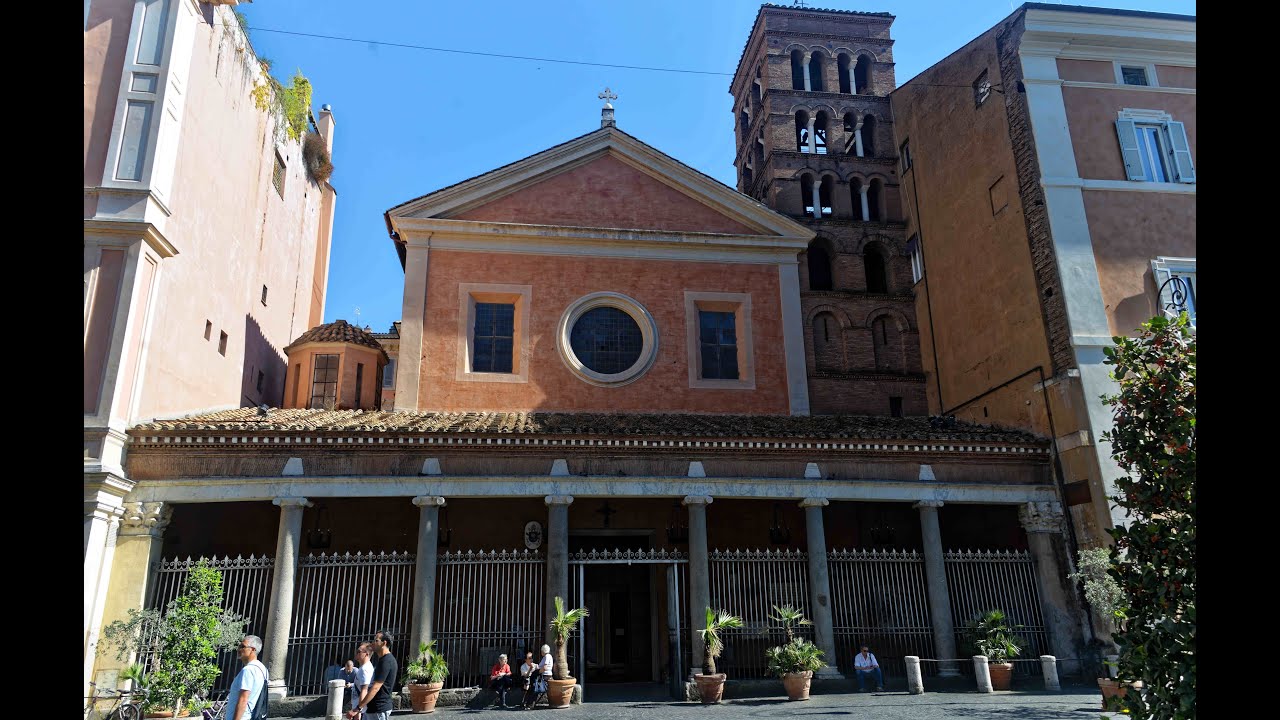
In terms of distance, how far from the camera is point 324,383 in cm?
2038

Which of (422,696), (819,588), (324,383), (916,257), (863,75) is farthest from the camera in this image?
(863,75)

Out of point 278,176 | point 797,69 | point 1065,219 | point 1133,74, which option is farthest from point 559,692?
point 797,69

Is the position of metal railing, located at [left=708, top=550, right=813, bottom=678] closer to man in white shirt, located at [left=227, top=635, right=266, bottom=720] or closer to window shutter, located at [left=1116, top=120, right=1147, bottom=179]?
man in white shirt, located at [left=227, top=635, right=266, bottom=720]

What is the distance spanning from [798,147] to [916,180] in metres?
3.63

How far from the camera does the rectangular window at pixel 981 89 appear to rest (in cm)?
2002

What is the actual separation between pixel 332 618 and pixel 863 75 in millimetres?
21551

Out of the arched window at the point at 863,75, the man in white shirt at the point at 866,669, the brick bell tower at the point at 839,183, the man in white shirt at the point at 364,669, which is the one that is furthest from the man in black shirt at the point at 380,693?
the arched window at the point at 863,75

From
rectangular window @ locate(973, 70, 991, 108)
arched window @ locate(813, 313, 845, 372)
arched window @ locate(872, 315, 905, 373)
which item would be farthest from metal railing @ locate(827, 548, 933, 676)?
rectangular window @ locate(973, 70, 991, 108)

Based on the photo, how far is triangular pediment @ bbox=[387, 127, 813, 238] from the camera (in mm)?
19750

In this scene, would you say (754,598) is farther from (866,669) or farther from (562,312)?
(562,312)

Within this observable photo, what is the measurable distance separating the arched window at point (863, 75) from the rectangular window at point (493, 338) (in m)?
13.9

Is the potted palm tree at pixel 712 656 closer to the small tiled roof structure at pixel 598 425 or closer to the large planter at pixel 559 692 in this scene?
the large planter at pixel 559 692

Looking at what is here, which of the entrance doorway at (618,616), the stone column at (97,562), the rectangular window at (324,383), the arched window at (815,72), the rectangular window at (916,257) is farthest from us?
the arched window at (815,72)

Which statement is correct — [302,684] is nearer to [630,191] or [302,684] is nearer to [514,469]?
[514,469]
